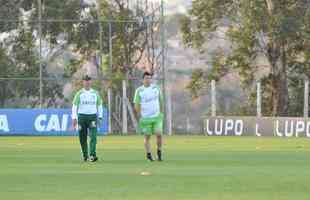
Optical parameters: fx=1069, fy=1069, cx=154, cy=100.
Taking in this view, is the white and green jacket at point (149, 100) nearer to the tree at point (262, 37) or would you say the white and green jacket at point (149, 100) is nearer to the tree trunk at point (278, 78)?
the tree at point (262, 37)

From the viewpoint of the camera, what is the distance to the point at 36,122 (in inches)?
1895

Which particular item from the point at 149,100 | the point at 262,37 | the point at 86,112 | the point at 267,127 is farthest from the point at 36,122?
the point at 149,100

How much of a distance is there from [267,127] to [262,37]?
11.7m

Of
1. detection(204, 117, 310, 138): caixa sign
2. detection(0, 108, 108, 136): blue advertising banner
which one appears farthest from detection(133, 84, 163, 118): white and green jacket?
detection(204, 117, 310, 138): caixa sign

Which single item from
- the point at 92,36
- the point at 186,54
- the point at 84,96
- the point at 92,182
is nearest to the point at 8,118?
the point at 92,36

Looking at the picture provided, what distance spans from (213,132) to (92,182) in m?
32.8

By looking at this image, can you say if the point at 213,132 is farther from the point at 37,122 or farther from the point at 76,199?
the point at 76,199

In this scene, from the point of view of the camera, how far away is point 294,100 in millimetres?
58719

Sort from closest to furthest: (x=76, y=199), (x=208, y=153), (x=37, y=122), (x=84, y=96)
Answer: (x=76, y=199) < (x=84, y=96) < (x=208, y=153) < (x=37, y=122)

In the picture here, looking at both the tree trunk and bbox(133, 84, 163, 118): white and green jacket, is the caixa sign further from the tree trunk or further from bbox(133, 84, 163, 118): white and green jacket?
bbox(133, 84, 163, 118): white and green jacket

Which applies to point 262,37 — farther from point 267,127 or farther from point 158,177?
point 158,177

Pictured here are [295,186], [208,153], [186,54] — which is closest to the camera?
[295,186]

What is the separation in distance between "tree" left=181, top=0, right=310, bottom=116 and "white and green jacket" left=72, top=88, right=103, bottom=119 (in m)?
33.8

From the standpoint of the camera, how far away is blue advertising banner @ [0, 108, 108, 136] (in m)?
48.0
